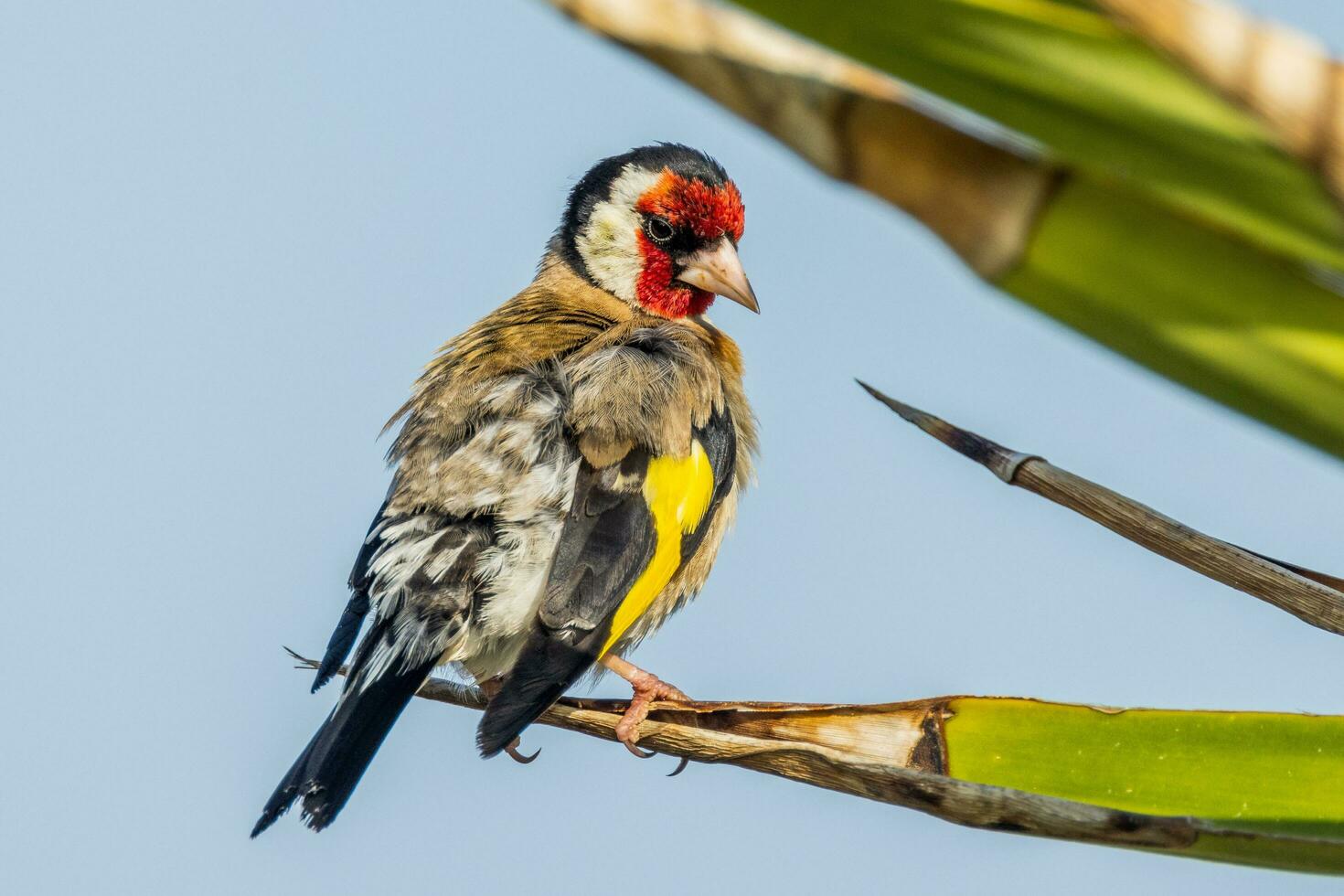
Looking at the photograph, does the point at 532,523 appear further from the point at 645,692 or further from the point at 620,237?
the point at 620,237

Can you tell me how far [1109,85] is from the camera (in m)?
0.71

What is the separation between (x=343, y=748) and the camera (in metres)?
2.97

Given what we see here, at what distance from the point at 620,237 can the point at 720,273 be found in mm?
394

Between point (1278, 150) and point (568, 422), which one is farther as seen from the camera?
point (568, 422)

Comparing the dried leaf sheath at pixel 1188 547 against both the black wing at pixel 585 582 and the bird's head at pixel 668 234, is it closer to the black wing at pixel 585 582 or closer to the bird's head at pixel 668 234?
the black wing at pixel 585 582

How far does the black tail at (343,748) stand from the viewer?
2.89 meters

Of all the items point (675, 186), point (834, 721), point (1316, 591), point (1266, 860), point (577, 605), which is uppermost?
point (675, 186)

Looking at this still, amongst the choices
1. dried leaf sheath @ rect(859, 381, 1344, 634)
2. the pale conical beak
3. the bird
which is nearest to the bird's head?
the pale conical beak

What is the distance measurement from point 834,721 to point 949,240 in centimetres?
121

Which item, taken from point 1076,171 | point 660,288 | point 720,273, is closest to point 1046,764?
point 1076,171

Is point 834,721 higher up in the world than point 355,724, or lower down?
higher up

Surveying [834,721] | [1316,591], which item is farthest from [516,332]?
[1316,591]

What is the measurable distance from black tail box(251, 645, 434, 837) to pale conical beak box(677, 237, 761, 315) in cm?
167

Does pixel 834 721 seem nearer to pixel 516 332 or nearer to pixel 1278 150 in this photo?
pixel 1278 150
